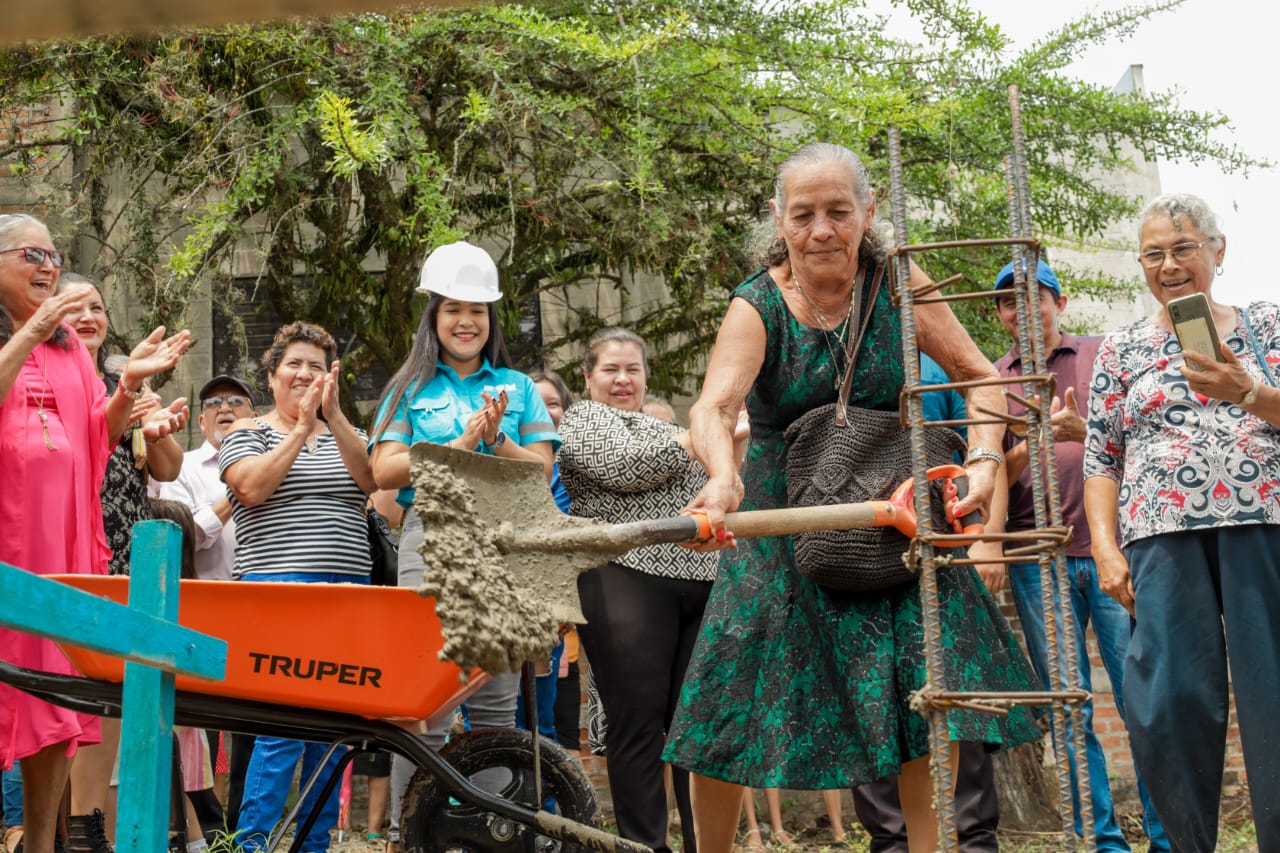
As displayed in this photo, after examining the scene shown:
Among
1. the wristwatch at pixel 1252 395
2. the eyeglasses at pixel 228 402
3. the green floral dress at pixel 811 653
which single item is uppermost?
the eyeglasses at pixel 228 402

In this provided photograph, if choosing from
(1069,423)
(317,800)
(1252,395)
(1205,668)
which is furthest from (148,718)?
(1069,423)

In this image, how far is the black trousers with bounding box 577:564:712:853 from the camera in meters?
4.29

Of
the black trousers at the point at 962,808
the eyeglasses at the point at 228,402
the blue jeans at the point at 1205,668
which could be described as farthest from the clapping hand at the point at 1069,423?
the eyeglasses at the point at 228,402

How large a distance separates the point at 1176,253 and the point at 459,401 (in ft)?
7.61

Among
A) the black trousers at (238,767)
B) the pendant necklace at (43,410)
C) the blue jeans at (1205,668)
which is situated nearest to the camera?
the blue jeans at (1205,668)

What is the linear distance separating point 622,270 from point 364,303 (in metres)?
1.81

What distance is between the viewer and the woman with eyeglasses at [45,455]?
371cm

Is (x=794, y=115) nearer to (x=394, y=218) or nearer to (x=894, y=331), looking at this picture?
(x=394, y=218)

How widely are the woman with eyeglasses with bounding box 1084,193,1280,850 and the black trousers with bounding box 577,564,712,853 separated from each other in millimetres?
1430

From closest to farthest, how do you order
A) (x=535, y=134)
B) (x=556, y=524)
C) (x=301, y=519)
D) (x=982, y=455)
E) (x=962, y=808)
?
(x=556, y=524) < (x=982, y=455) < (x=962, y=808) < (x=301, y=519) < (x=535, y=134)

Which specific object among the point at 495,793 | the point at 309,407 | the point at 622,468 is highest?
the point at 309,407

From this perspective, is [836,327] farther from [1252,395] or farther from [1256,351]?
[1256,351]

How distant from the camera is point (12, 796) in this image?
466cm

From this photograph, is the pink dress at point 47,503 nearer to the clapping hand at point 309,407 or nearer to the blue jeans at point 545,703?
the clapping hand at point 309,407
